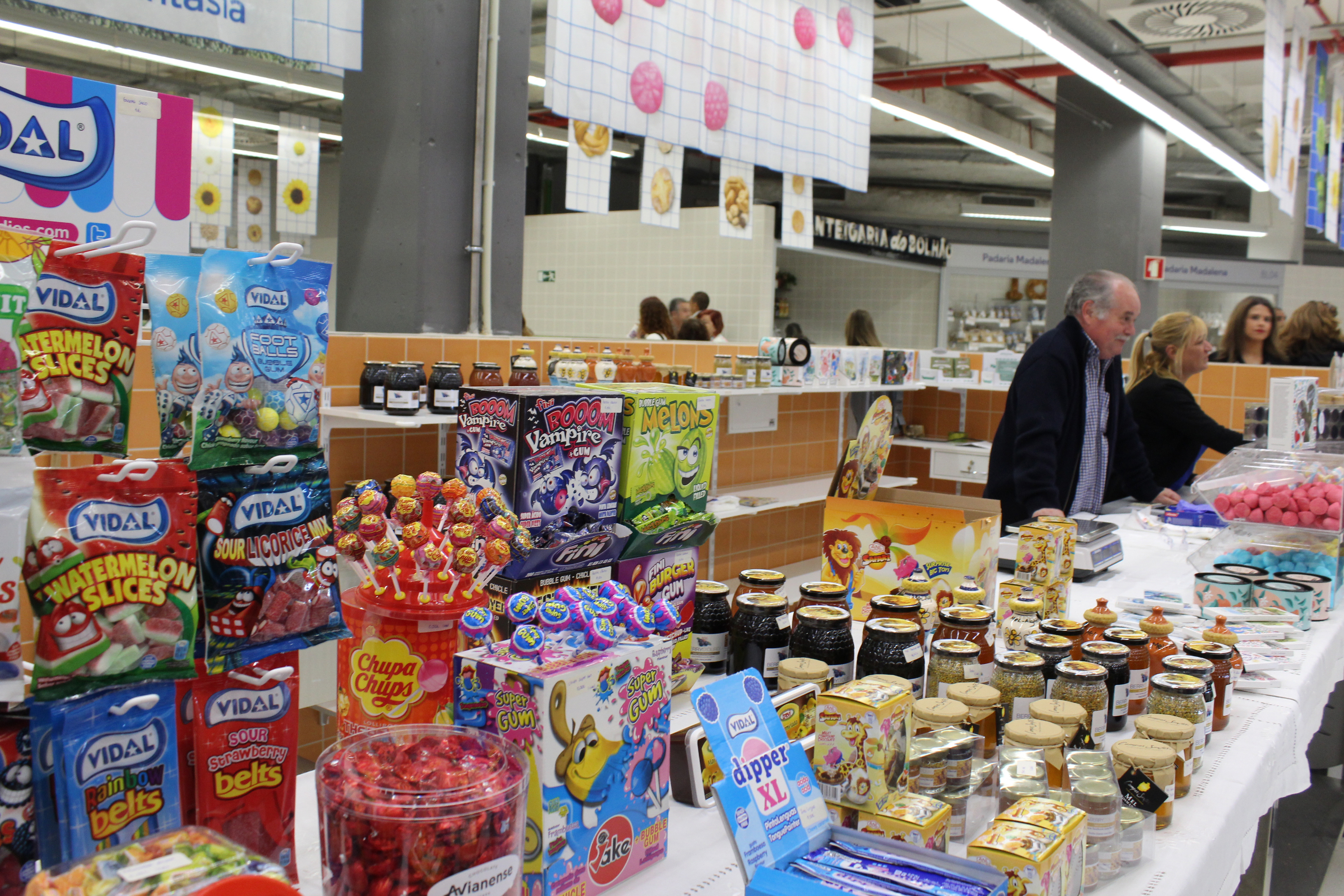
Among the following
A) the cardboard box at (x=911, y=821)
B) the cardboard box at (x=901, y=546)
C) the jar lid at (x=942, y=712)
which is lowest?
the cardboard box at (x=911, y=821)

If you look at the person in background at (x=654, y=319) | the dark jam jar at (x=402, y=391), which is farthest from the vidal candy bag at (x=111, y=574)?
the person in background at (x=654, y=319)

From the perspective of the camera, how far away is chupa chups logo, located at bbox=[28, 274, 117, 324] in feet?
3.63

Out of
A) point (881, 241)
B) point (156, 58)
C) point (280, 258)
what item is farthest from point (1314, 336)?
point (156, 58)

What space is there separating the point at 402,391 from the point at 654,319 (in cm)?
398

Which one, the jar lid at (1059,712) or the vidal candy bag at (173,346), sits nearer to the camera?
the vidal candy bag at (173,346)

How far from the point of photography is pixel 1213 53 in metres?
9.50

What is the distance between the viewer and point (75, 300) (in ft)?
3.70

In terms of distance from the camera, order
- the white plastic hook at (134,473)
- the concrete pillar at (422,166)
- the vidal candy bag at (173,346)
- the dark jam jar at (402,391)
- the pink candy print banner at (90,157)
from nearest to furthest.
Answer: the white plastic hook at (134,473)
the vidal candy bag at (173,346)
the pink candy print banner at (90,157)
the dark jam jar at (402,391)
the concrete pillar at (422,166)

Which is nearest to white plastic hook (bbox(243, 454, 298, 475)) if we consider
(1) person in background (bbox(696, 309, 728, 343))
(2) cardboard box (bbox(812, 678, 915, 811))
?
(2) cardboard box (bbox(812, 678, 915, 811))

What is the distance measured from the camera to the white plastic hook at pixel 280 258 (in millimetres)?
1249

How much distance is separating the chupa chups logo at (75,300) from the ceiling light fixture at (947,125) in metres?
7.27

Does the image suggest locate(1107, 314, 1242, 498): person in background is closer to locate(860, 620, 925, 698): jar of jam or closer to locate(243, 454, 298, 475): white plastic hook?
locate(860, 620, 925, 698): jar of jam

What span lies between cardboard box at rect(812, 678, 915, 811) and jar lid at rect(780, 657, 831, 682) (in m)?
0.26

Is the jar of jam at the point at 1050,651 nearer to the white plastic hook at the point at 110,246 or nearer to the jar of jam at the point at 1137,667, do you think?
the jar of jam at the point at 1137,667
